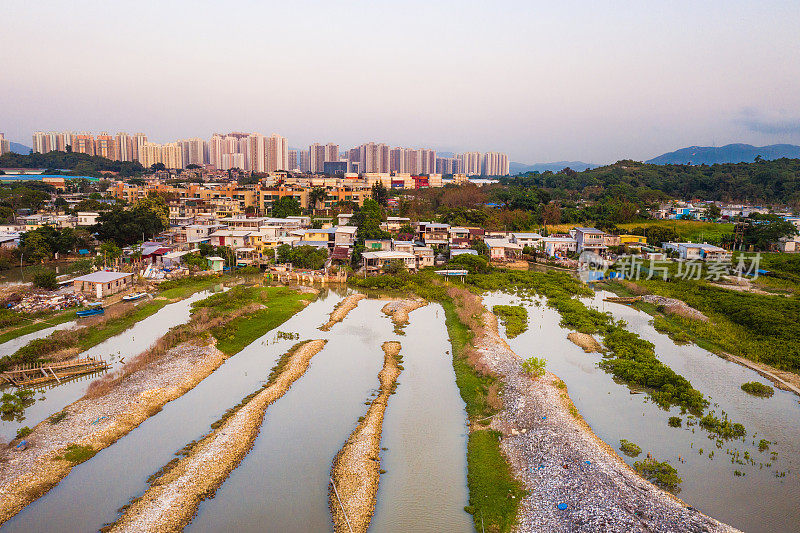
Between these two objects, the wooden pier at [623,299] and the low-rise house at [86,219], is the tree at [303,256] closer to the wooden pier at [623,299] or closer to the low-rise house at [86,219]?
the wooden pier at [623,299]

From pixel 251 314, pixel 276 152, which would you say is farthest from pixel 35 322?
pixel 276 152

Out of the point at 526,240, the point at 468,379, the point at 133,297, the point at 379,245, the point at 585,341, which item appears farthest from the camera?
the point at 526,240

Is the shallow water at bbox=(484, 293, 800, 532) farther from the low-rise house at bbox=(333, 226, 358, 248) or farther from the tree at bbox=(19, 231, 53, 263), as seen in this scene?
the tree at bbox=(19, 231, 53, 263)

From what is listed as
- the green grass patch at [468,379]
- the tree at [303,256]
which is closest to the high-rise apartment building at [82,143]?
the tree at [303,256]

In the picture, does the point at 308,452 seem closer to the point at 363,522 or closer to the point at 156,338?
the point at 363,522

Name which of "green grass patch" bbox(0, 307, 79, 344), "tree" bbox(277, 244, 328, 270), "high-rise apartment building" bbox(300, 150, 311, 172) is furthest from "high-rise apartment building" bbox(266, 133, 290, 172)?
"green grass patch" bbox(0, 307, 79, 344)

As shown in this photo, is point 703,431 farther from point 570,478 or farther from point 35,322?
point 35,322
